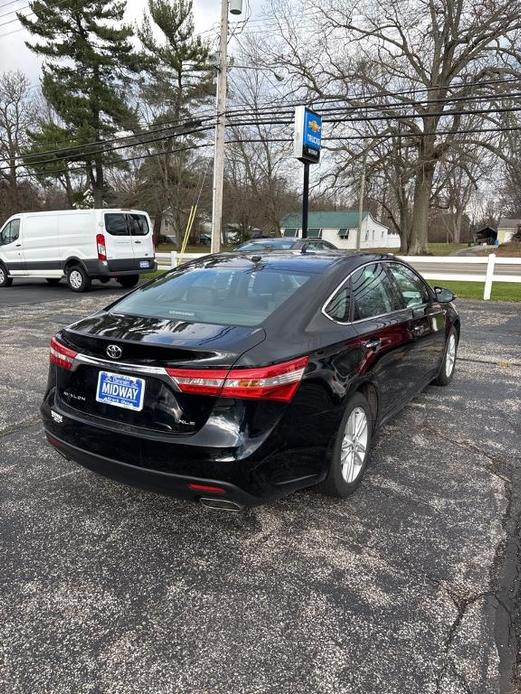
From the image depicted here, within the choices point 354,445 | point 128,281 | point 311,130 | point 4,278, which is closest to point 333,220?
point 128,281

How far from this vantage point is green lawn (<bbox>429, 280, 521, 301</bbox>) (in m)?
12.6

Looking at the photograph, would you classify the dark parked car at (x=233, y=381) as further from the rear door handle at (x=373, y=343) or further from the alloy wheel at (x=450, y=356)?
the alloy wheel at (x=450, y=356)

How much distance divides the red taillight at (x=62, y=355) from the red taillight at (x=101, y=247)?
1049 cm

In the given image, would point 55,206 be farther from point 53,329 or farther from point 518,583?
point 518,583

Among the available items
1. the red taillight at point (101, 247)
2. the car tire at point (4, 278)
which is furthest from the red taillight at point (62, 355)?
the car tire at point (4, 278)

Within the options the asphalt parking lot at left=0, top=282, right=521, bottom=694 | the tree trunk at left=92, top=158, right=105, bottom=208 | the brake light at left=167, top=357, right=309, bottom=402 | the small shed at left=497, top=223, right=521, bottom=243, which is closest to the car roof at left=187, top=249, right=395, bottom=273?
the brake light at left=167, top=357, right=309, bottom=402

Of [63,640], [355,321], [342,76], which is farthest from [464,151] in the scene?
[63,640]

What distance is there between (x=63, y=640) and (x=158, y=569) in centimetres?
54

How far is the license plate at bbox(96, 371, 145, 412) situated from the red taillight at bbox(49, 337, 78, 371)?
0.27 m

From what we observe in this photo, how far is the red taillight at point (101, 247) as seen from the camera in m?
12.8

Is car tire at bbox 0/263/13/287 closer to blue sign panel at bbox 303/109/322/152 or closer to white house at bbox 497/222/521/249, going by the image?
blue sign panel at bbox 303/109/322/152

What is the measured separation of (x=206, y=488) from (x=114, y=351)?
0.83 meters

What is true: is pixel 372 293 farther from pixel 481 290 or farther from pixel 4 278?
pixel 4 278

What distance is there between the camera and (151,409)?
2.46 meters
